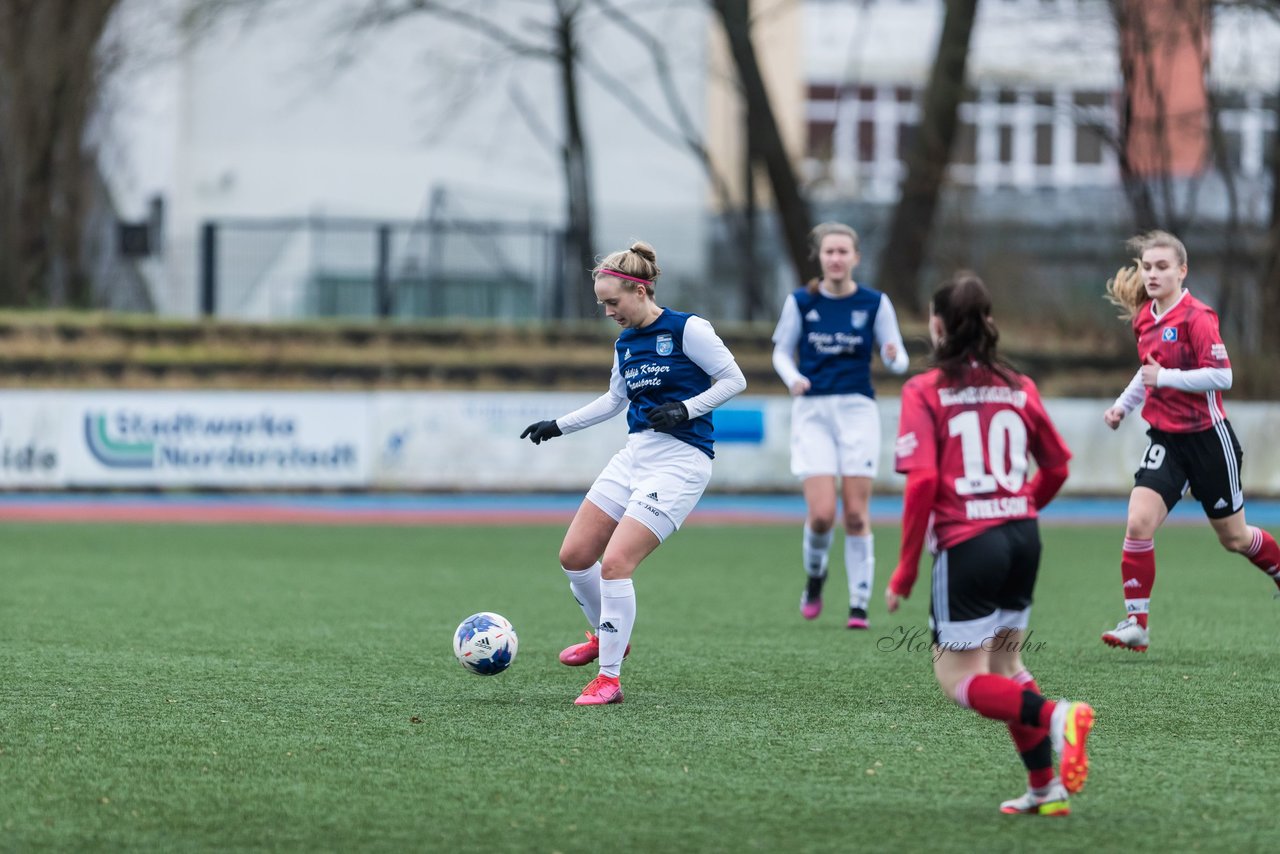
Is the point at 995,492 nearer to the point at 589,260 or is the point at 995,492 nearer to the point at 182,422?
the point at 182,422

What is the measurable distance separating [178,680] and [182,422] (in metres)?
13.5

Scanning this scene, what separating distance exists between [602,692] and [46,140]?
2188 centimetres

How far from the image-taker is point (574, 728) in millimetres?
6359

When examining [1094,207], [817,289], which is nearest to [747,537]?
[817,289]

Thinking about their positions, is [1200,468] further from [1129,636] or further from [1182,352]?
[1129,636]

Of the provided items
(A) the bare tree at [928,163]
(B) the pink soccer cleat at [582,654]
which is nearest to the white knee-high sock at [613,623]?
(B) the pink soccer cleat at [582,654]

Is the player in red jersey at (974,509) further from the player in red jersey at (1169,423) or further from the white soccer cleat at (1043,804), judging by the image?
the player in red jersey at (1169,423)

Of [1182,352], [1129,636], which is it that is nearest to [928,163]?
[1182,352]

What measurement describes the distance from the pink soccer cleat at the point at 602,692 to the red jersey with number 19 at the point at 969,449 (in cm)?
217

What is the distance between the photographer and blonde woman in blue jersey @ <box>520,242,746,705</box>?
23.1 feet

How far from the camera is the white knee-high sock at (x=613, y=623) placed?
7023 millimetres

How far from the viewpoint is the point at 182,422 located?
20.4m

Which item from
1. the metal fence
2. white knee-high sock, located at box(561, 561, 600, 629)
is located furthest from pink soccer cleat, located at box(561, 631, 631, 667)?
the metal fence

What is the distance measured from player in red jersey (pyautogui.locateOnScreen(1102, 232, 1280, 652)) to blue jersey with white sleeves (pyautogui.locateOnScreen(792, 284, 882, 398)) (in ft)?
5.78
